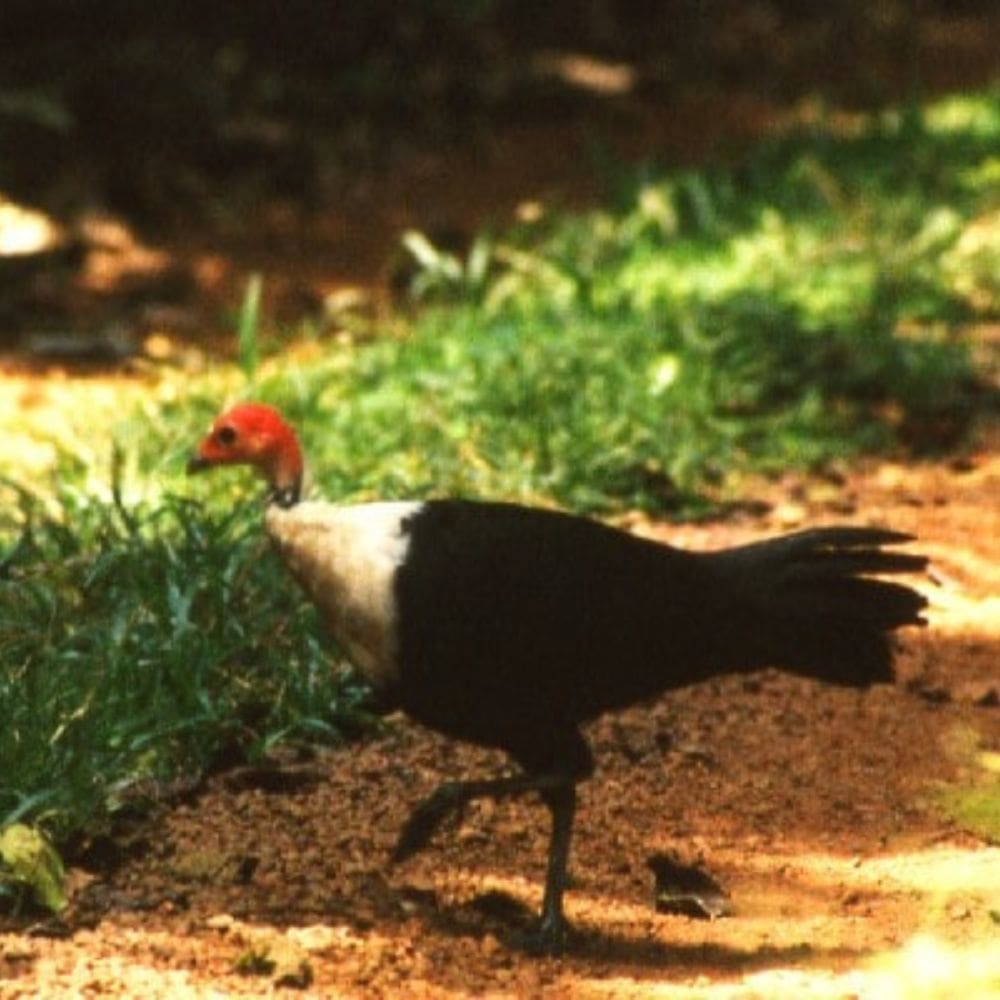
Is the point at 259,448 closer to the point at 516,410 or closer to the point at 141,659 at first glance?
the point at 141,659

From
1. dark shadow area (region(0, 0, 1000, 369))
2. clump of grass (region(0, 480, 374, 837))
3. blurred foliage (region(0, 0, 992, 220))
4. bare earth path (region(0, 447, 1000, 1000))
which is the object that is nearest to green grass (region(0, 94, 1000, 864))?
clump of grass (region(0, 480, 374, 837))

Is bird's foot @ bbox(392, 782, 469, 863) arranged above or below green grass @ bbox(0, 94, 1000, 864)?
below

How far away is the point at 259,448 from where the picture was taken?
4664 mm

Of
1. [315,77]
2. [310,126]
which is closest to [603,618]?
[310,126]

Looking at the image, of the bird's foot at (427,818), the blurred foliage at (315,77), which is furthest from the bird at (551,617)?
the blurred foliage at (315,77)

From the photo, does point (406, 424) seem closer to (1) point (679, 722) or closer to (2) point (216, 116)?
(1) point (679, 722)

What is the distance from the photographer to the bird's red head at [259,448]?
→ 458cm

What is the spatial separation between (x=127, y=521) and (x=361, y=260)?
544 centimetres

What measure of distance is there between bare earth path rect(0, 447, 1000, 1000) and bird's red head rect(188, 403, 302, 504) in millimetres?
713

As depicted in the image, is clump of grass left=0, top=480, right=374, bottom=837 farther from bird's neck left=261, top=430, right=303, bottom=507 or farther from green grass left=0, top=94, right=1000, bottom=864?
bird's neck left=261, top=430, right=303, bottom=507

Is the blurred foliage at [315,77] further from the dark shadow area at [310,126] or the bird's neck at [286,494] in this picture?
the bird's neck at [286,494]

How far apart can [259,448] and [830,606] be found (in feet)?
3.77

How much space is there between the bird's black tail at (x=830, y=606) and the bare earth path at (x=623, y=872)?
46cm

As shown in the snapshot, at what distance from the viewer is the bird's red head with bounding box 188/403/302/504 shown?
15.0 ft
